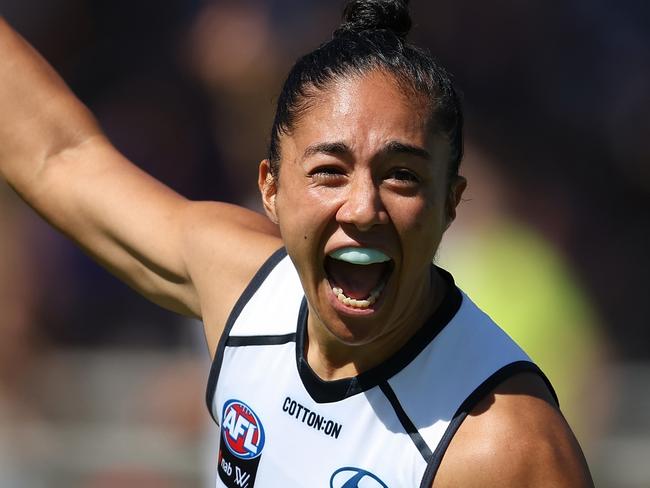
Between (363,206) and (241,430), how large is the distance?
2.41ft

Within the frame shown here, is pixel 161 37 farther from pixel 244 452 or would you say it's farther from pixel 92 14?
pixel 244 452

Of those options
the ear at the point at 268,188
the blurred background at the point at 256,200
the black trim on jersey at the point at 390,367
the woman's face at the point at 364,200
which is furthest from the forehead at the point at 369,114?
the blurred background at the point at 256,200

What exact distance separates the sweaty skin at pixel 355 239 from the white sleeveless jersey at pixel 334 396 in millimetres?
43

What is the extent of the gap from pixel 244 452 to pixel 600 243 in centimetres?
360

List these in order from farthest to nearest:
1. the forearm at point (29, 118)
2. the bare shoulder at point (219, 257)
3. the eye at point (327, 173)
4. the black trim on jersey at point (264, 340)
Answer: the forearm at point (29, 118), the bare shoulder at point (219, 257), the black trim on jersey at point (264, 340), the eye at point (327, 173)

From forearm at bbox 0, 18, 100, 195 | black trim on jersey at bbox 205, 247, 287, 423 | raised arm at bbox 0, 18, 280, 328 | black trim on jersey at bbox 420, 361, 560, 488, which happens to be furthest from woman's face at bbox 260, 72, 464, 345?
forearm at bbox 0, 18, 100, 195

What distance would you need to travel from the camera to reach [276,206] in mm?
2531

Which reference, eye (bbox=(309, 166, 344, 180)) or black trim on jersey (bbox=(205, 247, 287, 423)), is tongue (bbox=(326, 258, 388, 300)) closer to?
eye (bbox=(309, 166, 344, 180))

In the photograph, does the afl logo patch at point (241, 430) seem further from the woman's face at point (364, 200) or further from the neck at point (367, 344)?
the woman's face at point (364, 200)

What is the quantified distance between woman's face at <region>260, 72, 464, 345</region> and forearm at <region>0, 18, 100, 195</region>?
917mm

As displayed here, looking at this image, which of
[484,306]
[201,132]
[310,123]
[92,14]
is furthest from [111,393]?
[310,123]

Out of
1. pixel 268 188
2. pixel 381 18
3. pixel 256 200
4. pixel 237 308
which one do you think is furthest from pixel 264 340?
pixel 256 200

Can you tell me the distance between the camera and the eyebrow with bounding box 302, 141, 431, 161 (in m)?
2.24

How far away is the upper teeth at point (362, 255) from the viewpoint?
228cm
